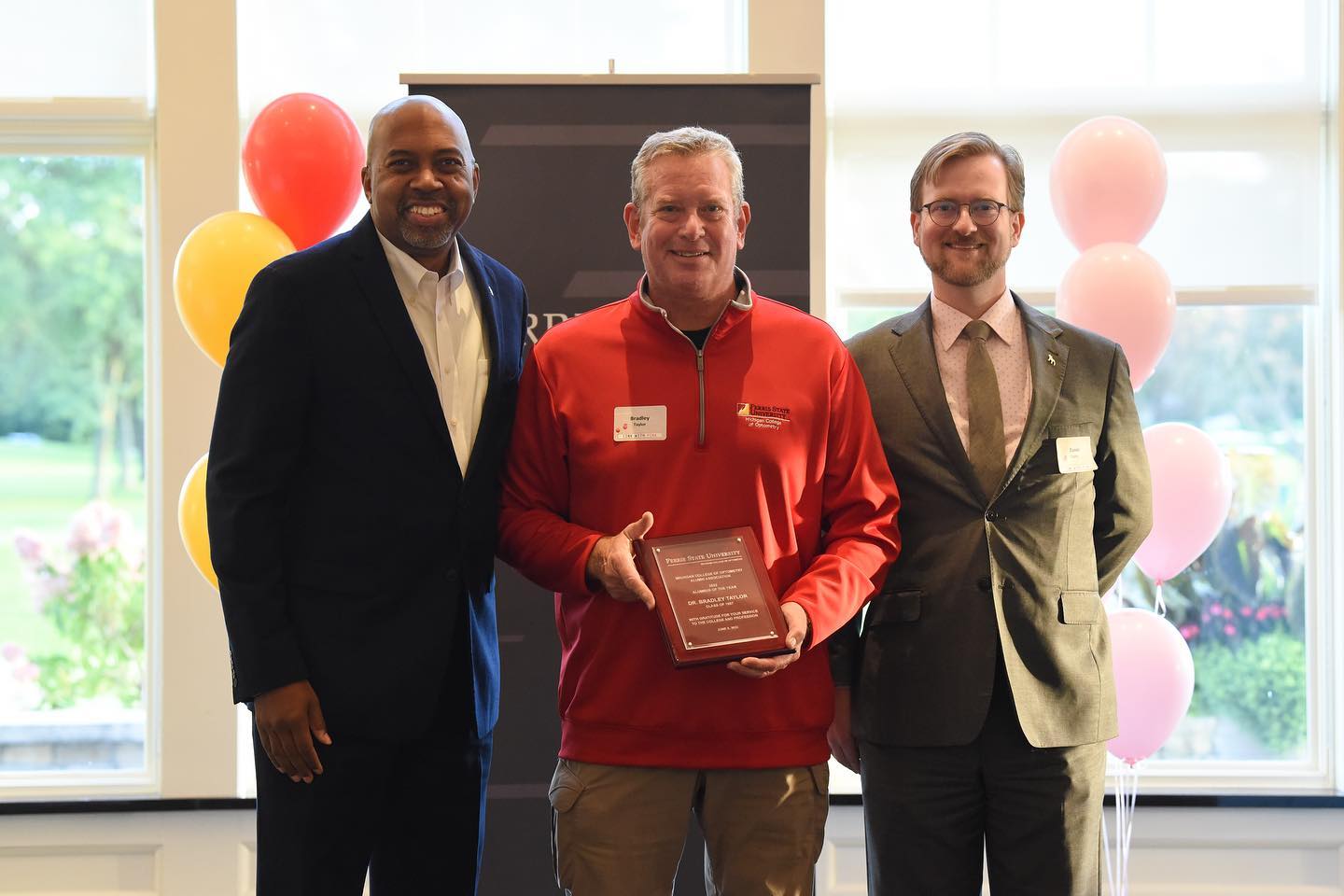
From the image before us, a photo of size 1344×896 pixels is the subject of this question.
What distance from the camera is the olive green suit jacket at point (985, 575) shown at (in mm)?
2076

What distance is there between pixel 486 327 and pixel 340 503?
436 millimetres

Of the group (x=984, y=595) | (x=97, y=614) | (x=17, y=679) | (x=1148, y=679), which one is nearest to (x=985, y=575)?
(x=984, y=595)

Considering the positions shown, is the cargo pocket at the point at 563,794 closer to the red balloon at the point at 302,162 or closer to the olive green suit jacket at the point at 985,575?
the olive green suit jacket at the point at 985,575

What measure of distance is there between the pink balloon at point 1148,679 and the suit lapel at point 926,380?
4.16 feet

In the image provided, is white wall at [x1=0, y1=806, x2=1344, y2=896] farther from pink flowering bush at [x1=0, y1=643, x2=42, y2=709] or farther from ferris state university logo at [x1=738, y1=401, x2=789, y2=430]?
ferris state university logo at [x1=738, y1=401, x2=789, y2=430]

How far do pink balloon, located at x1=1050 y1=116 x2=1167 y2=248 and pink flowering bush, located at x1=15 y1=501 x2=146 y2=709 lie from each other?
125 inches

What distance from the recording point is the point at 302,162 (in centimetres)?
283

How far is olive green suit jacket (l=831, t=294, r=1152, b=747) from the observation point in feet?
6.81

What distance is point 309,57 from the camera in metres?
3.80

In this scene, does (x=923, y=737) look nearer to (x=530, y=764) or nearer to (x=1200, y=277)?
(x=530, y=764)

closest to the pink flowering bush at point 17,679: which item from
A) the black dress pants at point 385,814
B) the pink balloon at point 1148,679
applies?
the black dress pants at point 385,814

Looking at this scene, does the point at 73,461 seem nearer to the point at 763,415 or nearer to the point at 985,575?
the point at 763,415

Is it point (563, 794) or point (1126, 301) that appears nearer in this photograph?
point (563, 794)

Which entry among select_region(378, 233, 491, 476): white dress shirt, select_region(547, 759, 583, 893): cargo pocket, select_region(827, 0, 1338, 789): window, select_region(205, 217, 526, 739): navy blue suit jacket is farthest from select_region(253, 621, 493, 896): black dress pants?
select_region(827, 0, 1338, 789): window
